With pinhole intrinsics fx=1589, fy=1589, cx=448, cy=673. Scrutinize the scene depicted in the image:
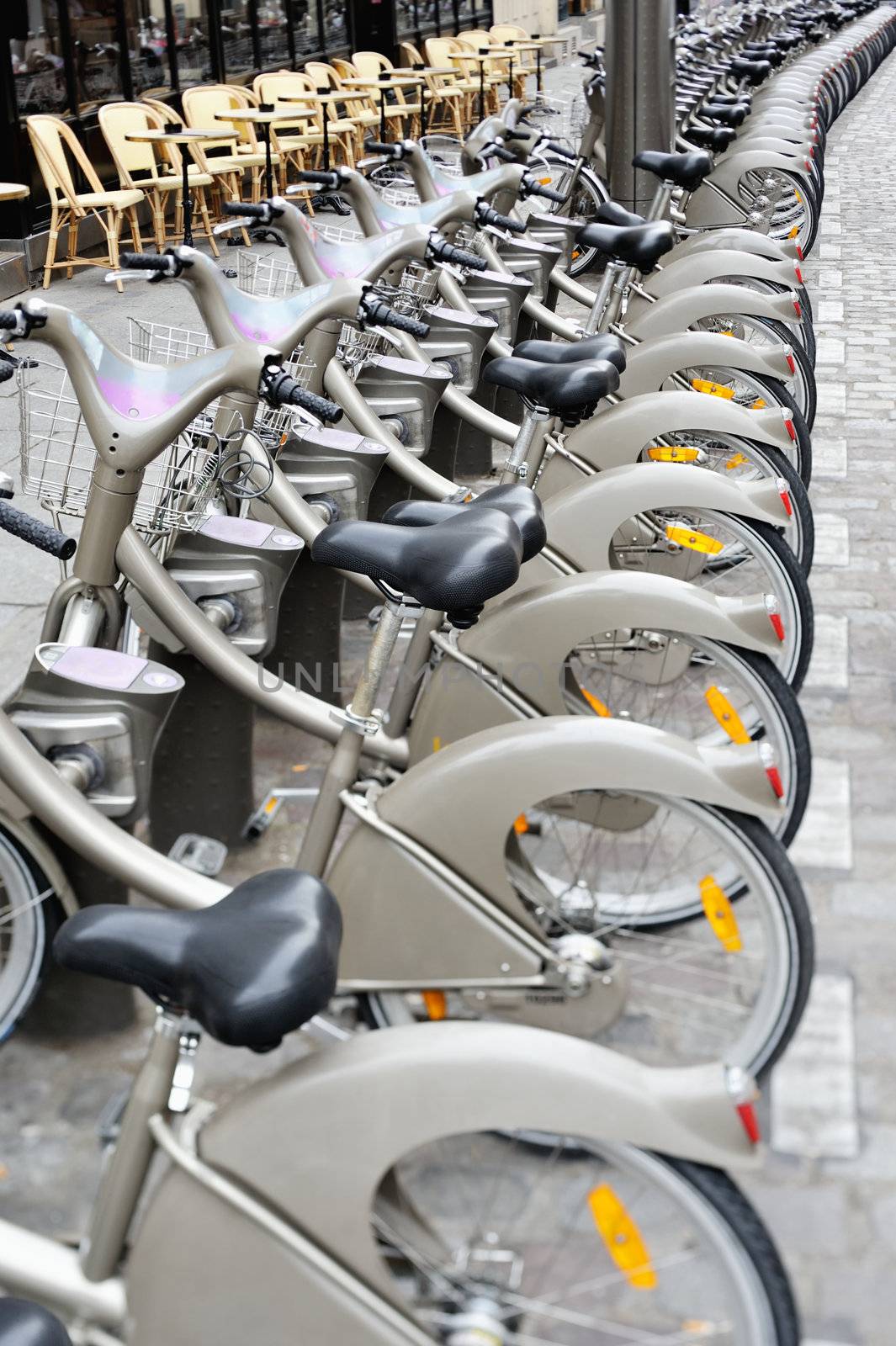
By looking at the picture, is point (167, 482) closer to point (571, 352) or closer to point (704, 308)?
point (571, 352)

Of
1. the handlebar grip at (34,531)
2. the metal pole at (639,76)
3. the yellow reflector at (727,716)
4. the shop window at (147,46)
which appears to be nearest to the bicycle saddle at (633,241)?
the yellow reflector at (727,716)

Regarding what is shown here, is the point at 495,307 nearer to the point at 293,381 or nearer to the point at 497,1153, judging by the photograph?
the point at 293,381

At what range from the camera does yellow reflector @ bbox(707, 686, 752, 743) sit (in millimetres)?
3301

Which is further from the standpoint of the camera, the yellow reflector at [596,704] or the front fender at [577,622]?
the yellow reflector at [596,704]

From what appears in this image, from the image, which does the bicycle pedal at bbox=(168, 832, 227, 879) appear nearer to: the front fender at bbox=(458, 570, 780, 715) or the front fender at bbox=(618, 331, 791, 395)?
the front fender at bbox=(458, 570, 780, 715)

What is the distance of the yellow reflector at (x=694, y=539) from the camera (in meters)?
4.12

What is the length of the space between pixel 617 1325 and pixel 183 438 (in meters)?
2.17

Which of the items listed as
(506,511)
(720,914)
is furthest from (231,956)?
(506,511)

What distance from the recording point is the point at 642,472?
3.88 meters

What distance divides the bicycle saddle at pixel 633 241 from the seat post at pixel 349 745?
2.70 meters

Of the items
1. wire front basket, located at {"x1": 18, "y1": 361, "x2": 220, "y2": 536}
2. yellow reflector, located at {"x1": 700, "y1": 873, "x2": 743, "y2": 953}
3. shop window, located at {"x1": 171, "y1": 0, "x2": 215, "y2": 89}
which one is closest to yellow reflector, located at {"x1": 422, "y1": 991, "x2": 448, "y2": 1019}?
yellow reflector, located at {"x1": 700, "y1": 873, "x2": 743, "y2": 953}

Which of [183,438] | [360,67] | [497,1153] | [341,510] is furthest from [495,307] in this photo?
[360,67]

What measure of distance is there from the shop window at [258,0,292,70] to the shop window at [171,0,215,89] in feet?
4.31

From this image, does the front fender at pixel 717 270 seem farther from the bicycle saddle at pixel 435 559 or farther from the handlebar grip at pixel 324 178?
the bicycle saddle at pixel 435 559
